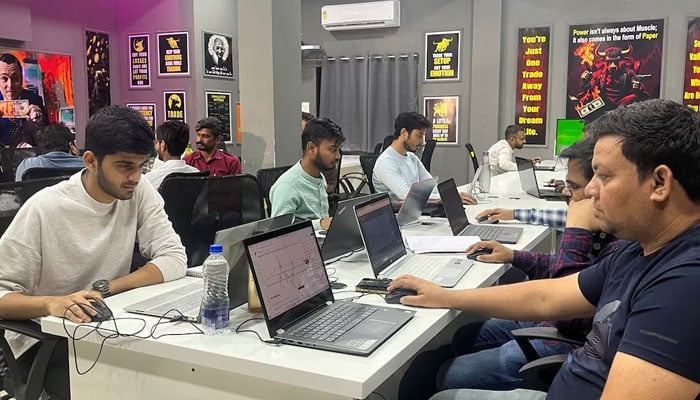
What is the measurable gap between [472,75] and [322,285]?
23.2 feet

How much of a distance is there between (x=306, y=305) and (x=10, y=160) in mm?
4679

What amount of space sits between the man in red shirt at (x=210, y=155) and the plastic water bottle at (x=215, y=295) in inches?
132

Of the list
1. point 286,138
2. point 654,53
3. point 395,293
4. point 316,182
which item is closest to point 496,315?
point 395,293

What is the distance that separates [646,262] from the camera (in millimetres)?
1278

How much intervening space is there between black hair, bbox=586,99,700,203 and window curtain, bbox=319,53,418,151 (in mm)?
7679

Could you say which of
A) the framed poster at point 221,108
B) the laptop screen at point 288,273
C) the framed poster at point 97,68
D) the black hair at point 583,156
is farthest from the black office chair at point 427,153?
the laptop screen at point 288,273

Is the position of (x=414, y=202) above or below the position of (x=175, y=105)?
below

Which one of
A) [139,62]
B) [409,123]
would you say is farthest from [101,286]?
[139,62]

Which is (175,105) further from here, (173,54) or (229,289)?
(229,289)

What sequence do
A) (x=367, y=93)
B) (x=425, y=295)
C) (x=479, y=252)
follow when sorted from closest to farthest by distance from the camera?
(x=425, y=295) → (x=479, y=252) → (x=367, y=93)

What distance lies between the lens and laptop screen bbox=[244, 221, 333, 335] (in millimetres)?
1622

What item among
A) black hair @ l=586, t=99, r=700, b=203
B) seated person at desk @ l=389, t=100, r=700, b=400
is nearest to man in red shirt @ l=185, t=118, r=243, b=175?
seated person at desk @ l=389, t=100, r=700, b=400

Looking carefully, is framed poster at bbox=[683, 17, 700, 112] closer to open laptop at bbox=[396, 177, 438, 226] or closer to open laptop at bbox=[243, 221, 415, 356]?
open laptop at bbox=[396, 177, 438, 226]

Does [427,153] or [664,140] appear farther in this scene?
[427,153]
